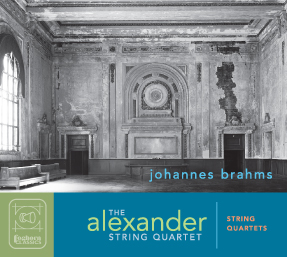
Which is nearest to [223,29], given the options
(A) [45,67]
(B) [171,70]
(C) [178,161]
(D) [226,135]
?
(B) [171,70]

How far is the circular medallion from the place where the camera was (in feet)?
58.4

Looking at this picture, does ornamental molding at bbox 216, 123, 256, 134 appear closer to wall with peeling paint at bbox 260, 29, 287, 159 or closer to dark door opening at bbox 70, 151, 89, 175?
wall with peeling paint at bbox 260, 29, 287, 159

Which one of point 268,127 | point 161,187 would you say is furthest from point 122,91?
point 161,187

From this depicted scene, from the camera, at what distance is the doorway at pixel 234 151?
1784 cm

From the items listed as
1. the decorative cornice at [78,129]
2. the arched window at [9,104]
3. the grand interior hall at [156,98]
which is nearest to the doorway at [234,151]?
the grand interior hall at [156,98]

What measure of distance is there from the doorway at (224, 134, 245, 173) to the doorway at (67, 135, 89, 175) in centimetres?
713

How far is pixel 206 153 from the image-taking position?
1759 centimetres

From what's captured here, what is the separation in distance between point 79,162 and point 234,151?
7978mm

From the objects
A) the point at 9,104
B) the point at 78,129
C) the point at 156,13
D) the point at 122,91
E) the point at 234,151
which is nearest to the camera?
the point at 9,104

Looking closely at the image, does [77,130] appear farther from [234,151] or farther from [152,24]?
[234,151]

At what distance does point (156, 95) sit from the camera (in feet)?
58.5

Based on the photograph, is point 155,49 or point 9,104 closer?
point 9,104

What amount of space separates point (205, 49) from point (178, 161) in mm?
5842

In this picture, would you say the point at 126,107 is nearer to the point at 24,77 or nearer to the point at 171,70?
the point at 171,70
